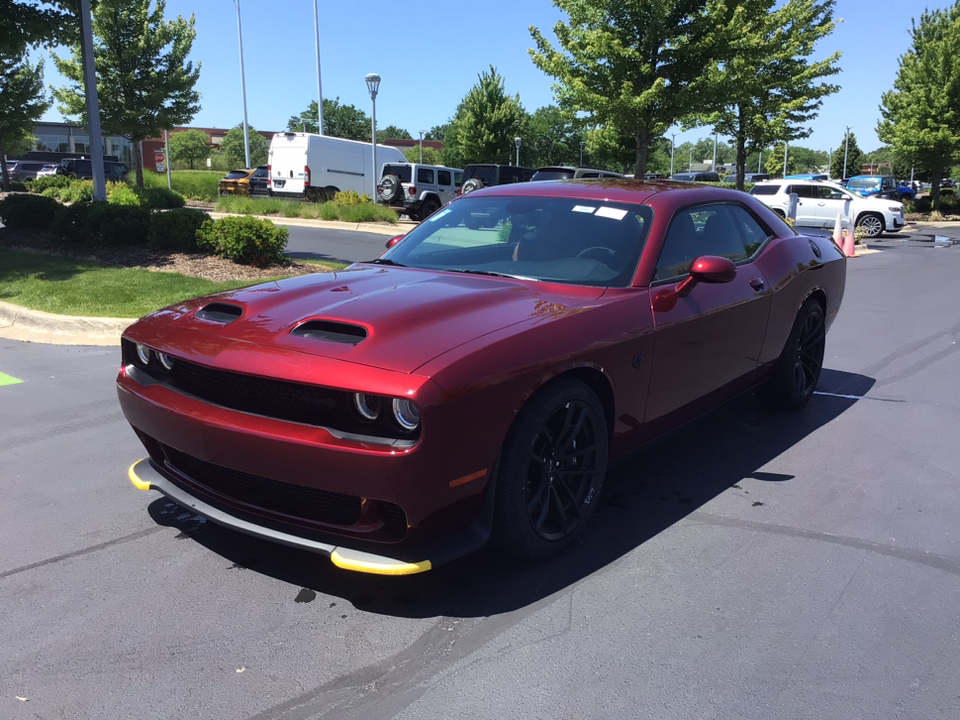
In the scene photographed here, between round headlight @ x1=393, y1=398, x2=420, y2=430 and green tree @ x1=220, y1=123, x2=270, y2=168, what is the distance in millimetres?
76598

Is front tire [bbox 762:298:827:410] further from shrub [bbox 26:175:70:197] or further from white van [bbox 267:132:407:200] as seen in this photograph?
shrub [bbox 26:175:70:197]

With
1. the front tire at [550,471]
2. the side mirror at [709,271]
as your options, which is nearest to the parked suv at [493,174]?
the side mirror at [709,271]

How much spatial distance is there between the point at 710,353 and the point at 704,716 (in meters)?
2.18

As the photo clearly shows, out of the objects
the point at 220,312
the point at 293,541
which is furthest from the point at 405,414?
the point at 220,312

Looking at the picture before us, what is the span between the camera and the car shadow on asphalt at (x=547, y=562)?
10.2 feet

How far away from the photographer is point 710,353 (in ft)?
13.9

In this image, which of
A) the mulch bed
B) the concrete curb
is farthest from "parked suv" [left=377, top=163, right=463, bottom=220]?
the concrete curb

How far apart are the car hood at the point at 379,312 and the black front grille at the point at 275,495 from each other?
0.52m

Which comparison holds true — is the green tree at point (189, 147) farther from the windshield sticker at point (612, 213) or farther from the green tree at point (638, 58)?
the windshield sticker at point (612, 213)

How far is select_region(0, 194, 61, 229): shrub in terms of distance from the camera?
13.9 meters

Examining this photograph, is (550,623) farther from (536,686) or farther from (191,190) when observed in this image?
(191,190)

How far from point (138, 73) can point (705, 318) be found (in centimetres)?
2866

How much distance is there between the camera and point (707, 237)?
14.9ft

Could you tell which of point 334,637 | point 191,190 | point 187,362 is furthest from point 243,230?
point 191,190
